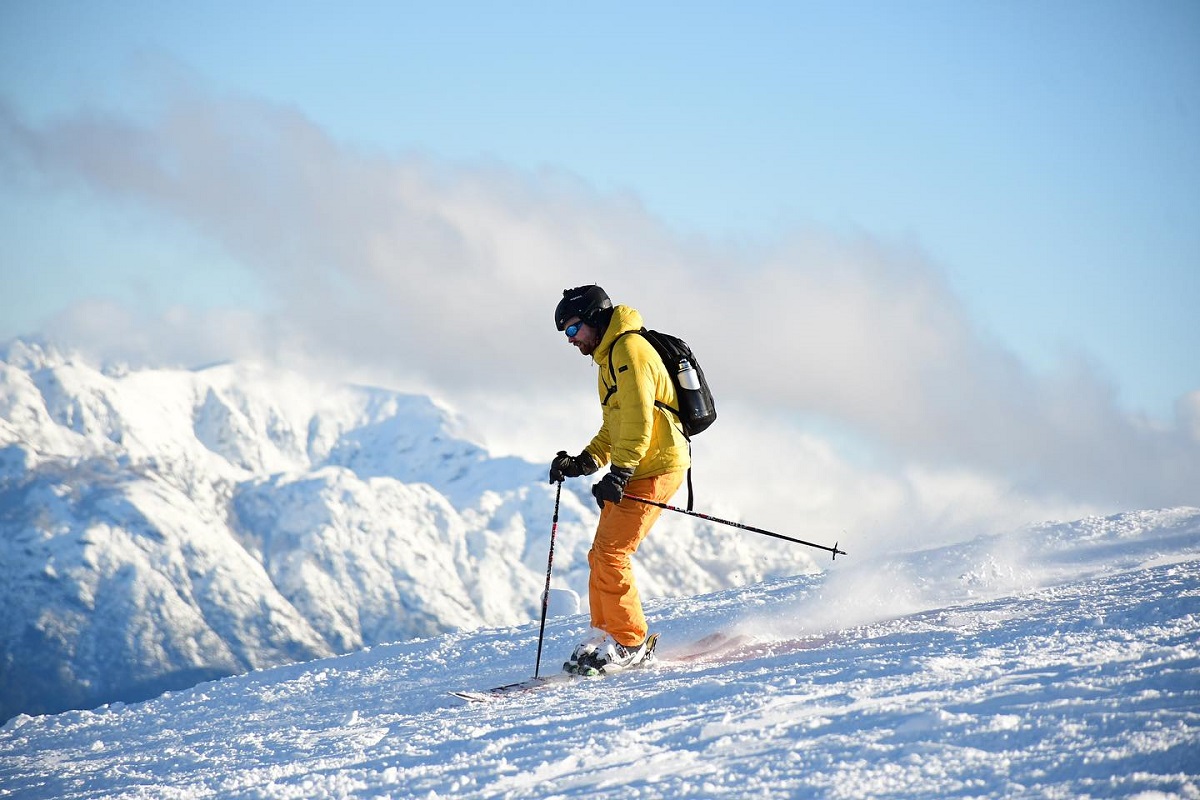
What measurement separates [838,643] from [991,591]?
2.90 m

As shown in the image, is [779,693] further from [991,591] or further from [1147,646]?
[991,591]

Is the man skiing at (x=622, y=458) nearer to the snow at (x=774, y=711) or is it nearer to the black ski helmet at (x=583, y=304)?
the black ski helmet at (x=583, y=304)

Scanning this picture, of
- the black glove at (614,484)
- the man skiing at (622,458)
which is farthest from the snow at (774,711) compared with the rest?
the black glove at (614,484)

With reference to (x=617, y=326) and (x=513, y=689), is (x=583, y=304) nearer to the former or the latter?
(x=617, y=326)

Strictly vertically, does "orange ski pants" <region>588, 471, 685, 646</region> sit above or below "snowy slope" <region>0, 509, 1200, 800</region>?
above

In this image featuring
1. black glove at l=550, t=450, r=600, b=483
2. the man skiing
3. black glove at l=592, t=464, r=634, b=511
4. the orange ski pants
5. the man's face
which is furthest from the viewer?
black glove at l=550, t=450, r=600, b=483

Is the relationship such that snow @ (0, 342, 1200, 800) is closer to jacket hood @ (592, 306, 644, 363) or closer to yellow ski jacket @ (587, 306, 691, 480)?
yellow ski jacket @ (587, 306, 691, 480)

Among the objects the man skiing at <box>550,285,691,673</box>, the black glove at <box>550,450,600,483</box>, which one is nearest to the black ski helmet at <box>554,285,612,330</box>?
the man skiing at <box>550,285,691,673</box>

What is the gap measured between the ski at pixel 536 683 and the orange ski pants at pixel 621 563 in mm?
207

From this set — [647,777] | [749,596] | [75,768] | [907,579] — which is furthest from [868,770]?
[749,596]

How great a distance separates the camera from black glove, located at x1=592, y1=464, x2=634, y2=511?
8.14 m

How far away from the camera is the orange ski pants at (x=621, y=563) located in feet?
27.9

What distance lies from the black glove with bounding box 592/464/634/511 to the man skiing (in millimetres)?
11

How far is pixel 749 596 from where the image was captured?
12.8 m
